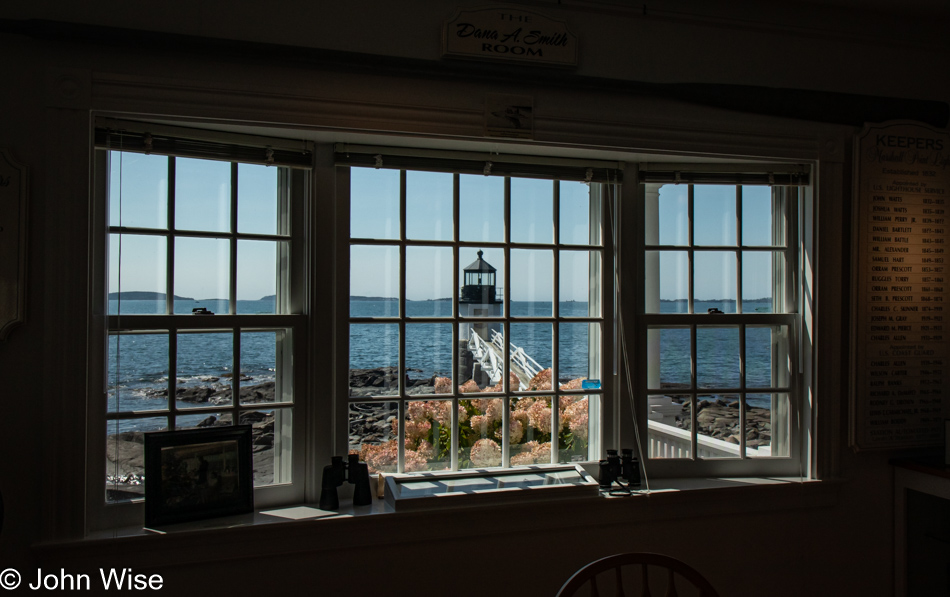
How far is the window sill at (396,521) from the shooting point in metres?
2.04

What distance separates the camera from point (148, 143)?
2139mm

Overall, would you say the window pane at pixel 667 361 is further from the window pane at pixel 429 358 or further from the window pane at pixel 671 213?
the window pane at pixel 429 358

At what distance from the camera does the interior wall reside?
196cm

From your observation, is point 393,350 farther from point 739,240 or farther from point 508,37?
point 739,240

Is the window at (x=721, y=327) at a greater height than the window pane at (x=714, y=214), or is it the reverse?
the window pane at (x=714, y=214)

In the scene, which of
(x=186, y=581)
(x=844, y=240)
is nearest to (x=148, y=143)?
(x=186, y=581)

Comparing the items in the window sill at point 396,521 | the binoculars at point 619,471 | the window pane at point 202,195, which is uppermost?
the window pane at point 202,195

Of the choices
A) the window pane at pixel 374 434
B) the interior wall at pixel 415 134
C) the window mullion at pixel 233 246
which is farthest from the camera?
the window pane at pixel 374 434

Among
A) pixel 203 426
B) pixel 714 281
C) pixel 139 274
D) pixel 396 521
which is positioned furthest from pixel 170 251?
pixel 714 281

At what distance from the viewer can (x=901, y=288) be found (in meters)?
2.73

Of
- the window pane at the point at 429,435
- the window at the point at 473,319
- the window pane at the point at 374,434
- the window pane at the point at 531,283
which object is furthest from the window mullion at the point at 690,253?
the window pane at the point at 374,434

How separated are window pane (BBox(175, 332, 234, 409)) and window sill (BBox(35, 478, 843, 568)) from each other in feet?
1.55

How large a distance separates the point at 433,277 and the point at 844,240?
1.96 metres

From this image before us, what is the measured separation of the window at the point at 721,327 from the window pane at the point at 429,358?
953 millimetres
